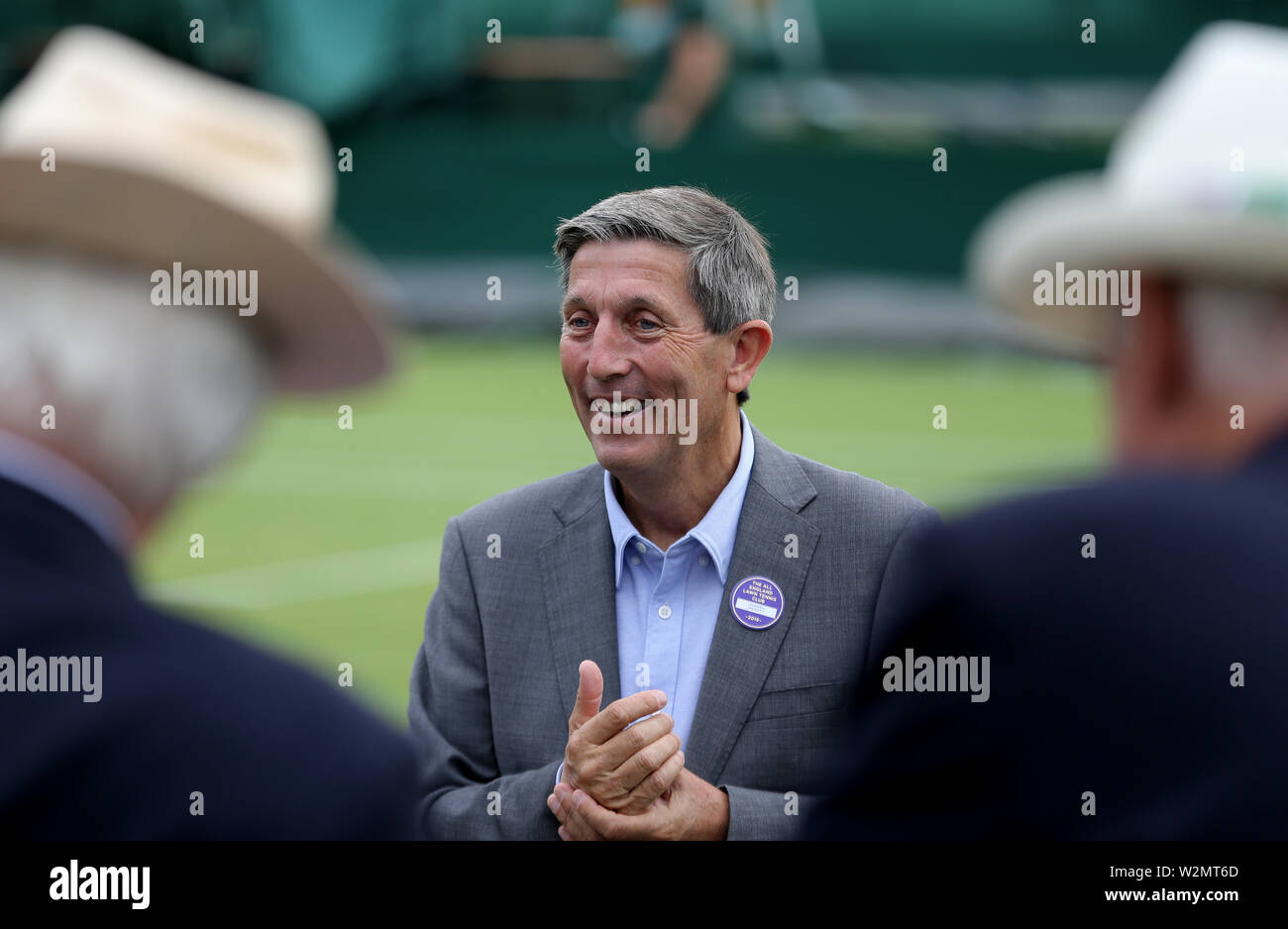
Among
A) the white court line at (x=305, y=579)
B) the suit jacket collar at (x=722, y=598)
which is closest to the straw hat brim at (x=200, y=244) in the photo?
the suit jacket collar at (x=722, y=598)

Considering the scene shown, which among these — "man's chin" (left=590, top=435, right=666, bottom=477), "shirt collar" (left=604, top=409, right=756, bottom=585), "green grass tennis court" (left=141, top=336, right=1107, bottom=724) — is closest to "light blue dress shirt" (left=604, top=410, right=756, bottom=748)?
"shirt collar" (left=604, top=409, right=756, bottom=585)

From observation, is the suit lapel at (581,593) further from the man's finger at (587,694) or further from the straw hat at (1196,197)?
the straw hat at (1196,197)

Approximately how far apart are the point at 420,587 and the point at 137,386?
700cm

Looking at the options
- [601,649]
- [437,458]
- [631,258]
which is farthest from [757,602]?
[437,458]

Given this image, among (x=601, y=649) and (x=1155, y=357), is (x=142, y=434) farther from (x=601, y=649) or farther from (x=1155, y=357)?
(x=601, y=649)

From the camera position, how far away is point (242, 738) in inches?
60.4

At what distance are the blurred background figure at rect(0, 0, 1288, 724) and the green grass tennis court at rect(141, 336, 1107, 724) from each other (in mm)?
44

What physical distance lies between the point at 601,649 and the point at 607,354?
48 centimetres

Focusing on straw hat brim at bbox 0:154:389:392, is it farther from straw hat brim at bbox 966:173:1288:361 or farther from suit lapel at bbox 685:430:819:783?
suit lapel at bbox 685:430:819:783

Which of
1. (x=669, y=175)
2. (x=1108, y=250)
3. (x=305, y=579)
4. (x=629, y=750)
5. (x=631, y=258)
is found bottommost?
(x=629, y=750)

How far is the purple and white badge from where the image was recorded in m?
2.65

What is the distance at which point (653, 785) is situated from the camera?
2.52m

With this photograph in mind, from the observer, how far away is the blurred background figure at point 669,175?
1222 centimetres

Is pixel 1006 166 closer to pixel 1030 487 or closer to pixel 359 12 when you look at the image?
pixel 359 12
